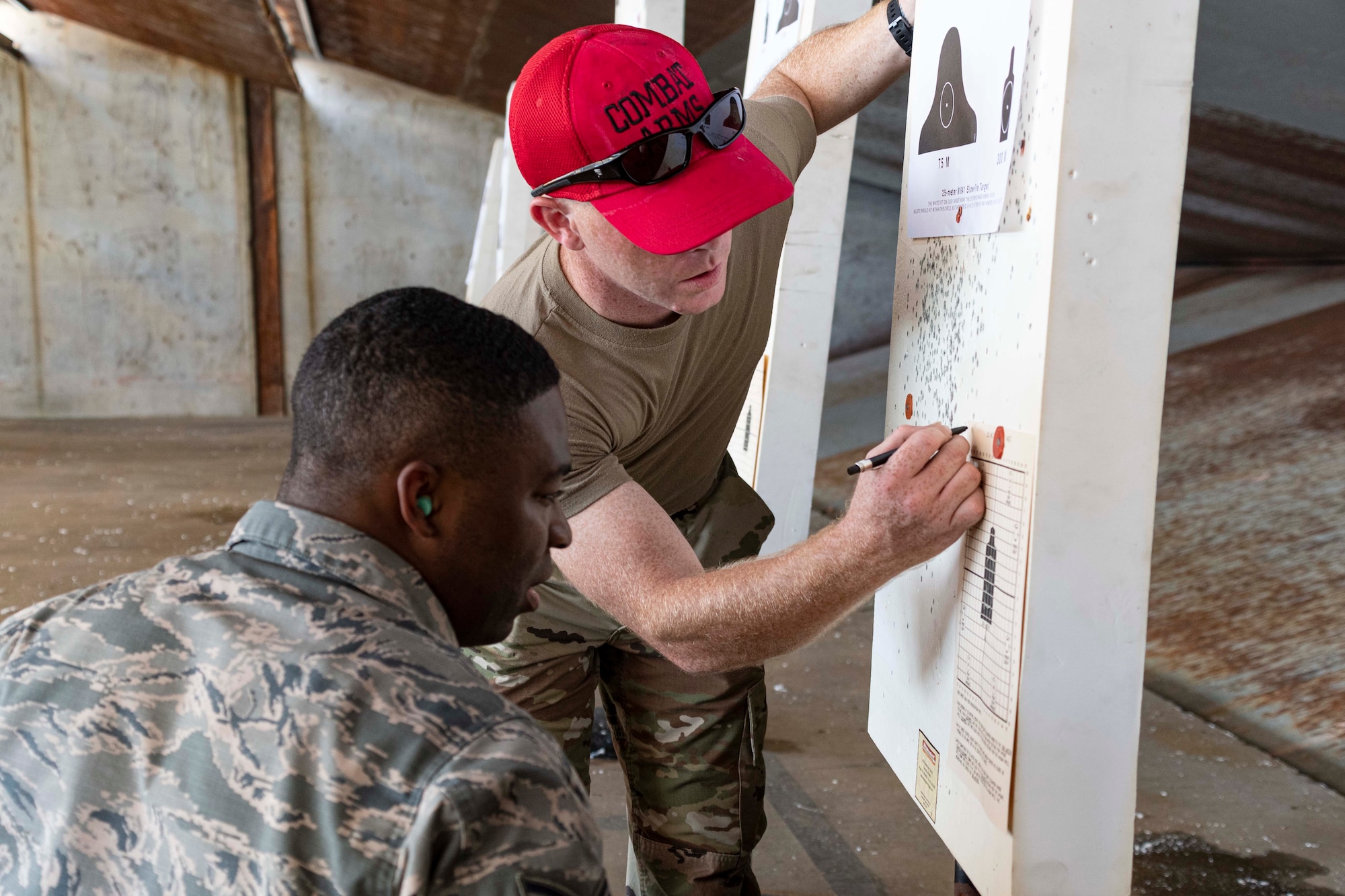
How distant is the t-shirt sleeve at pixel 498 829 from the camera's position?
639mm

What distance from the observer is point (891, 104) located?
522cm

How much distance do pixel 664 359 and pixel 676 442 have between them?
0.65 ft

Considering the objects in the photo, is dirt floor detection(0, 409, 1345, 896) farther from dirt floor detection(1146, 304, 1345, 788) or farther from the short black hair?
the short black hair

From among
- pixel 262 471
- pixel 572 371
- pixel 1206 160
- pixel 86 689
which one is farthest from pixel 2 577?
pixel 1206 160

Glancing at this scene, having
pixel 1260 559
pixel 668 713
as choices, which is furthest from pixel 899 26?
pixel 1260 559

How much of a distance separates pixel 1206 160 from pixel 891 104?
4.64 ft

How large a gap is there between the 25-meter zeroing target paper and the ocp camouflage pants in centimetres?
68

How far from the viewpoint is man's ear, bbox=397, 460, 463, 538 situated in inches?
30.8

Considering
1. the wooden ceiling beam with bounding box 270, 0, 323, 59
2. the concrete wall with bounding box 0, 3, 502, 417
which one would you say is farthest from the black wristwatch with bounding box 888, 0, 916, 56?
the concrete wall with bounding box 0, 3, 502, 417

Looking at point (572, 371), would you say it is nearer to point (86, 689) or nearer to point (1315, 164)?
point (86, 689)

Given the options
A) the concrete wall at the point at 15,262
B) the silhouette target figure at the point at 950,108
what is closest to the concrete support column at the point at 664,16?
the silhouette target figure at the point at 950,108

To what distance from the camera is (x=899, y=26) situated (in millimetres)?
1485

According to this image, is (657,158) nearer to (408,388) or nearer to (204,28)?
(408,388)

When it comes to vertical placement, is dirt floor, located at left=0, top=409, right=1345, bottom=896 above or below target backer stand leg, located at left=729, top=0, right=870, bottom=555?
below
